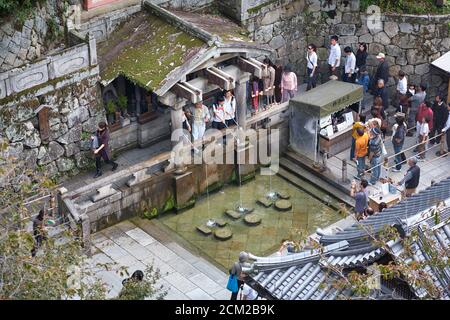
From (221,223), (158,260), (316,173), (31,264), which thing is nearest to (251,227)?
(221,223)

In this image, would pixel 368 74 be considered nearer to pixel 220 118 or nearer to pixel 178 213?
pixel 220 118

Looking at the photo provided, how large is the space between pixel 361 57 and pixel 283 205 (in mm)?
6870

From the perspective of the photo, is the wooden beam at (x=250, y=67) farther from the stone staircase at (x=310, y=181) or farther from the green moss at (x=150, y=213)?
the green moss at (x=150, y=213)

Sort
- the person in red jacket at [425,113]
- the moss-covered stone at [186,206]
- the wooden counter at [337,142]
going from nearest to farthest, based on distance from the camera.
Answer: the moss-covered stone at [186,206]
the person in red jacket at [425,113]
the wooden counter at [337,142]

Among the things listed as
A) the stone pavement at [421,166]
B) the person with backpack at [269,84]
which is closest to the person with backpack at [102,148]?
the person with backpack at [269,84]

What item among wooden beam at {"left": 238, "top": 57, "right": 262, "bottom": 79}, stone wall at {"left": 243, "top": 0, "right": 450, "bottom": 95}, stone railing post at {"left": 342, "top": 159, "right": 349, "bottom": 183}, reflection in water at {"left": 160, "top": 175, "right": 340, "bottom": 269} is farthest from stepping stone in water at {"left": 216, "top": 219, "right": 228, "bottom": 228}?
stone wall at {"left": 243, "top": 0, "right": 450, "bottom": 95}

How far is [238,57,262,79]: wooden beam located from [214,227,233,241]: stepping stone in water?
509 centimetres

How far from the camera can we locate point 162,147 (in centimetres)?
3372

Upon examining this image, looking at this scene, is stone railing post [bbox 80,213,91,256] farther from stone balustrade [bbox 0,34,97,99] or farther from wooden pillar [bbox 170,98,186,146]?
wooden pillar [bbox 170,98,186,146]

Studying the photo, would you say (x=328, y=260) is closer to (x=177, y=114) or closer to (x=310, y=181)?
(x=177, y=114)

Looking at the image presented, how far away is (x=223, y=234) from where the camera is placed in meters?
31.4

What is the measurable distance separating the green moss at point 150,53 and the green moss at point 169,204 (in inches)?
145

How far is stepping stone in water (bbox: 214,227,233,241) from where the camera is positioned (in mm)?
31266

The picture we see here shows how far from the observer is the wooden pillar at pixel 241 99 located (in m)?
33.4
